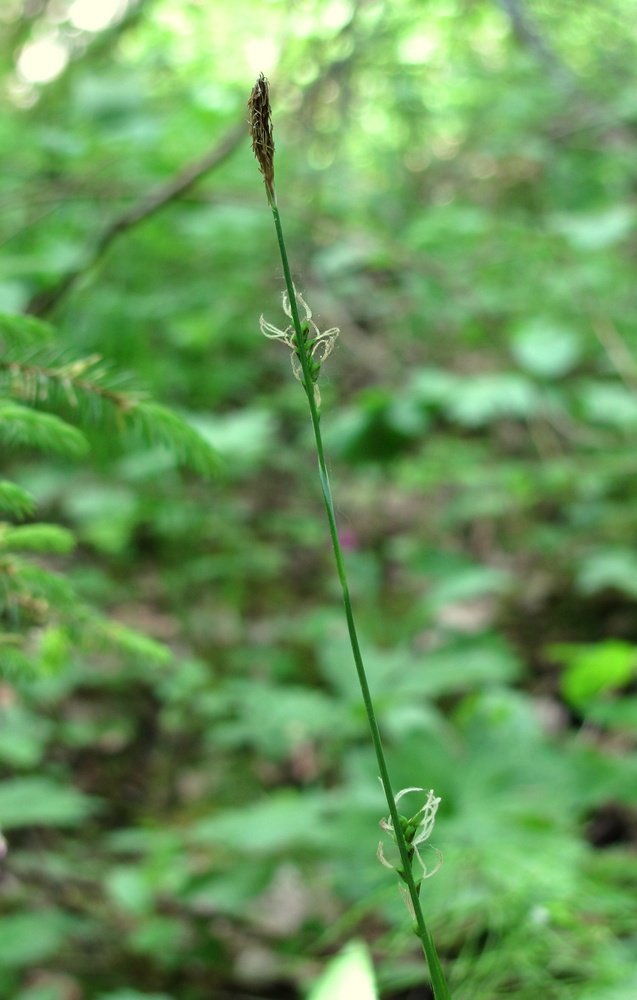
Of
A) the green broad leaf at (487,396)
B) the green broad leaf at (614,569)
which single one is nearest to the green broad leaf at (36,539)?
the green broad leaf at (487,396)

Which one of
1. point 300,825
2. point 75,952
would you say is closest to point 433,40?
point 300,825

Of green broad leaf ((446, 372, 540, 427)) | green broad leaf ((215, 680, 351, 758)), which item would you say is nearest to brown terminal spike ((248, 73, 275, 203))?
green broad leaf ((215, 680, 351, 758))

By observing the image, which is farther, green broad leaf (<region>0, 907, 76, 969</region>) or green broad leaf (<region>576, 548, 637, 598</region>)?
green broad leaf (<region>576, 548, 637, 598</region>)

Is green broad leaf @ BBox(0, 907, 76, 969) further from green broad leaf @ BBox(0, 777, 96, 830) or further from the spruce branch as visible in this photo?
the spruce branch

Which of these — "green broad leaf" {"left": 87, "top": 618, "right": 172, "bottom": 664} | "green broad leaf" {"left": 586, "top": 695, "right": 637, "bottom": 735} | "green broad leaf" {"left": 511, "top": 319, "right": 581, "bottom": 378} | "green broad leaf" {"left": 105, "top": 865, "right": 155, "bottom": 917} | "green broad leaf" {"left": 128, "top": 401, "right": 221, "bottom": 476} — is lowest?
"green broad leaf" {"left": 105, "top": 865, "right": 155, "bottom": 917}

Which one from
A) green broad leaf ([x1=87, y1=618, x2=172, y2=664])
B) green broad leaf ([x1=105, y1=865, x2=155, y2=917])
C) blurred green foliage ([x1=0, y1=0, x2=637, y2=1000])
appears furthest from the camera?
green broad leaf ([x1=105, y1=865, x2=155, y2=917])

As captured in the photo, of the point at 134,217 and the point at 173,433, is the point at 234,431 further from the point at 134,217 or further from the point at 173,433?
the point at 173,433
